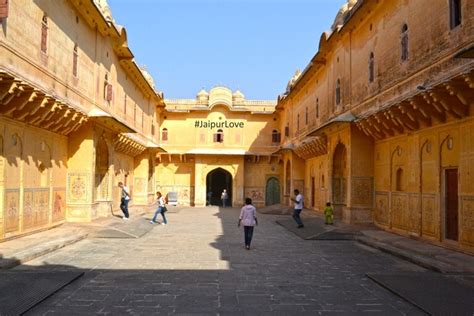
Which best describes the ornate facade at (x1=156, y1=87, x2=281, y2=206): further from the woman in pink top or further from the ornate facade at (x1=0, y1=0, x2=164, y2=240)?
the woman in pink top

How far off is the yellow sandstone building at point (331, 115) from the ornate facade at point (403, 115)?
0.04 m

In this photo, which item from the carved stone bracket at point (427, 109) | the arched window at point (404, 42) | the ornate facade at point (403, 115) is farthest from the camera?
the arched window at point (404, 42)

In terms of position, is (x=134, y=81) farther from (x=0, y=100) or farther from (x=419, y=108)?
(x=419, y=108)

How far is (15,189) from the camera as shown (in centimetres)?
1138

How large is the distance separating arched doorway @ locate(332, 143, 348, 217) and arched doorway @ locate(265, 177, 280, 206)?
14.8 m

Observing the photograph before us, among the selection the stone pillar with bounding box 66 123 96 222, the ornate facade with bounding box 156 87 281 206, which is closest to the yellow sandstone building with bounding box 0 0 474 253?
the stone pillar with bounding box 66 123 96 222

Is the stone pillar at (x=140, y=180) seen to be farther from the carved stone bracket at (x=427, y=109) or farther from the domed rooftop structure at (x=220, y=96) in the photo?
the carved stone bracket at (x=427, y=109)

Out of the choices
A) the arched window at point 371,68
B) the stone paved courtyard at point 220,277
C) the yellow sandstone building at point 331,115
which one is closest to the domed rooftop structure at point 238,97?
the yellow sandstone building at point 331,115

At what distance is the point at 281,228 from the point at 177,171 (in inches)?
656

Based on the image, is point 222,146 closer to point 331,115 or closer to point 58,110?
point 331,115

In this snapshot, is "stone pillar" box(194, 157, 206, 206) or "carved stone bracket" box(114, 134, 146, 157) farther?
"stone pillar" box(194, 157, 206, 206)

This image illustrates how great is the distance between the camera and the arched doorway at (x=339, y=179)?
18328 mm

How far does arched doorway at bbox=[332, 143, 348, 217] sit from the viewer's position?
722 inches

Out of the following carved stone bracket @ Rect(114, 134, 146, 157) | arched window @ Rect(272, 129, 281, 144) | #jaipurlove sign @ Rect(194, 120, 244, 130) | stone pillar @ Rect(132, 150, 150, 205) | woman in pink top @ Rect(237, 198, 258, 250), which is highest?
#jaipurlove sign @ Rect(194, 120, 244, 130)
